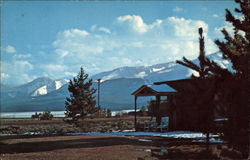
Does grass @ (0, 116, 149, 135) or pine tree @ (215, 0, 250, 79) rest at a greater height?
pine tree @ (215, 0, 250, 79)

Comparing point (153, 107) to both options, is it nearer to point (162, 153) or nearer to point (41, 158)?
point (162, 153)

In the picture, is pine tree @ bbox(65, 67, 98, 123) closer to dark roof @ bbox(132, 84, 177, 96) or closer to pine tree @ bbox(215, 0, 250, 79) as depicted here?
dark roof @ bbox(132, 84, 177, 96)

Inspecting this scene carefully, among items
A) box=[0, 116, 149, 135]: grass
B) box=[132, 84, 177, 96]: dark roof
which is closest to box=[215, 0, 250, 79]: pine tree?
box=[132, 84, 177, 96]: dark roof

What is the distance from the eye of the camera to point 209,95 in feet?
32.6

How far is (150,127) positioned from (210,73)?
60.5 feet

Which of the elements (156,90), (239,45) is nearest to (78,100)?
(156,90)

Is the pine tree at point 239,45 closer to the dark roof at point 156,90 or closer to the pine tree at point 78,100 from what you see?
the dark roof at point 156,90

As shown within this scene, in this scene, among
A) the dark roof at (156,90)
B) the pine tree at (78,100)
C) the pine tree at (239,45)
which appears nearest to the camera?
the pine tree at (239,45)

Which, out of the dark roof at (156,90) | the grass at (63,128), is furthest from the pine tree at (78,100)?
the dark roof at (156,90)

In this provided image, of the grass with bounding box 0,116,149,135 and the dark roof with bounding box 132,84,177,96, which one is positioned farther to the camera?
the grass with bounding box 0,116,149,135

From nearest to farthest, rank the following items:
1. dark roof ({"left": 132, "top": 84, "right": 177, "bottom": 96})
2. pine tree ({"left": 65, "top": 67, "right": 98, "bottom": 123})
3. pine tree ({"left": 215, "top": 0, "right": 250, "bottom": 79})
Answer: pine tree ({"left": 215, "top": 0, "right": 250, "bottom": 79})
dark roof ({"left": 132, "top": 84, "right": 177, "bottom": 96})
pine tree ({"left": 65, "top": 67, "right": 98, "bottom": 123})

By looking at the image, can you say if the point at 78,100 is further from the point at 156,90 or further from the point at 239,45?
the point at 239,45

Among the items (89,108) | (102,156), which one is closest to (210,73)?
(102,156)

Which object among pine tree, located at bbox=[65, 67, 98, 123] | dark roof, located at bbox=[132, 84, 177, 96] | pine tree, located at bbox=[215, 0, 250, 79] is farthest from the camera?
pine tree, located at bbox=[65, 67, 98, 123]
